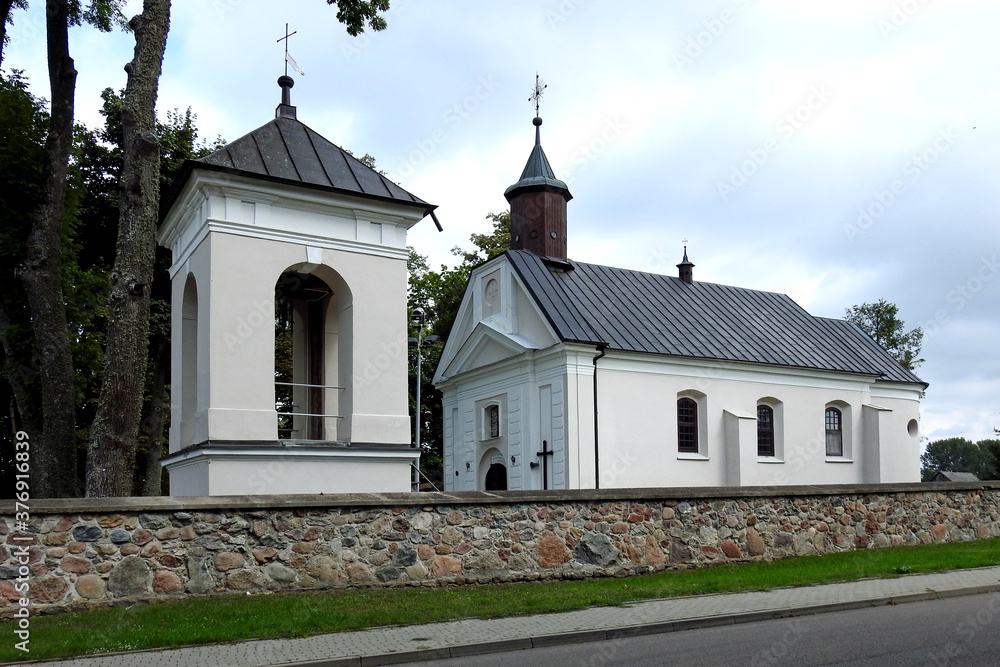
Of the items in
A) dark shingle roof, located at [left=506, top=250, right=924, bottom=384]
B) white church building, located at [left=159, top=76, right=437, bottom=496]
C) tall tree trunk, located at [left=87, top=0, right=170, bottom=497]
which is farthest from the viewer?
dark shingle roof, located at [left=506, top=250, right=924, bottom=384]

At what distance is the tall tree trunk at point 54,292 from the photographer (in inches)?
502

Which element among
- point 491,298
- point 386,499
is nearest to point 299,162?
point 386,499

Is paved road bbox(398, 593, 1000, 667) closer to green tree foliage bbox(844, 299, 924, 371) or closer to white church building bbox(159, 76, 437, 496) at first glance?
white church building bbox(159, 76, 437, 496)

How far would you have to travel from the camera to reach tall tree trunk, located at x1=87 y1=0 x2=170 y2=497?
11117mm

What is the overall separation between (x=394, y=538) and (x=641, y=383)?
51.0 feet

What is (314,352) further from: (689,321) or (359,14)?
(689,321)

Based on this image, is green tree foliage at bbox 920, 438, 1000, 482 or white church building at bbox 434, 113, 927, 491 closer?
white church building at bbox 434, 113, 927, 491

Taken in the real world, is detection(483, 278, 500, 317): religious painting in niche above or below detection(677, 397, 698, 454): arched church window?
above

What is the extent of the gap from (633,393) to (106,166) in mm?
15487

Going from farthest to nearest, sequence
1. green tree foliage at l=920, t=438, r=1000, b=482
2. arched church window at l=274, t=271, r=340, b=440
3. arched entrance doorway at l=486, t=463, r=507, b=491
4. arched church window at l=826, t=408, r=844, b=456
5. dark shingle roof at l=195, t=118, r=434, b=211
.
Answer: green tree foliage at l=920, t=438, r=1000, b=482 → arched church window at l=826, t=408, r=844, b=456 → arched entrance doorway at l=486, t=463, r=507, b=491 → arched church window at l=274, t=271, r=340, b=440 → dark shingle roof at l=195, t=118, r=434, b=211

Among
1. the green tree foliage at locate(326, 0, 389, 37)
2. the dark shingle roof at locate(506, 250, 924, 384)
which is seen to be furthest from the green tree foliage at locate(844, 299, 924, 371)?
the green tree foliage at locate(326, 0, 389, 37)

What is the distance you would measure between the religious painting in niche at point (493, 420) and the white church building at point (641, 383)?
0.25 ft

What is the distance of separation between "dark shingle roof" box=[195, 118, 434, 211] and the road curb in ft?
23.8

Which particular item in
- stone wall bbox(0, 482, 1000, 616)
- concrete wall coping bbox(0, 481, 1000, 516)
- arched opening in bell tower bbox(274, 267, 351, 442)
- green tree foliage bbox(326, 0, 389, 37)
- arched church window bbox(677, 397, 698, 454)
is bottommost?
stone wall bbox(0, 482, 1000, 616)
